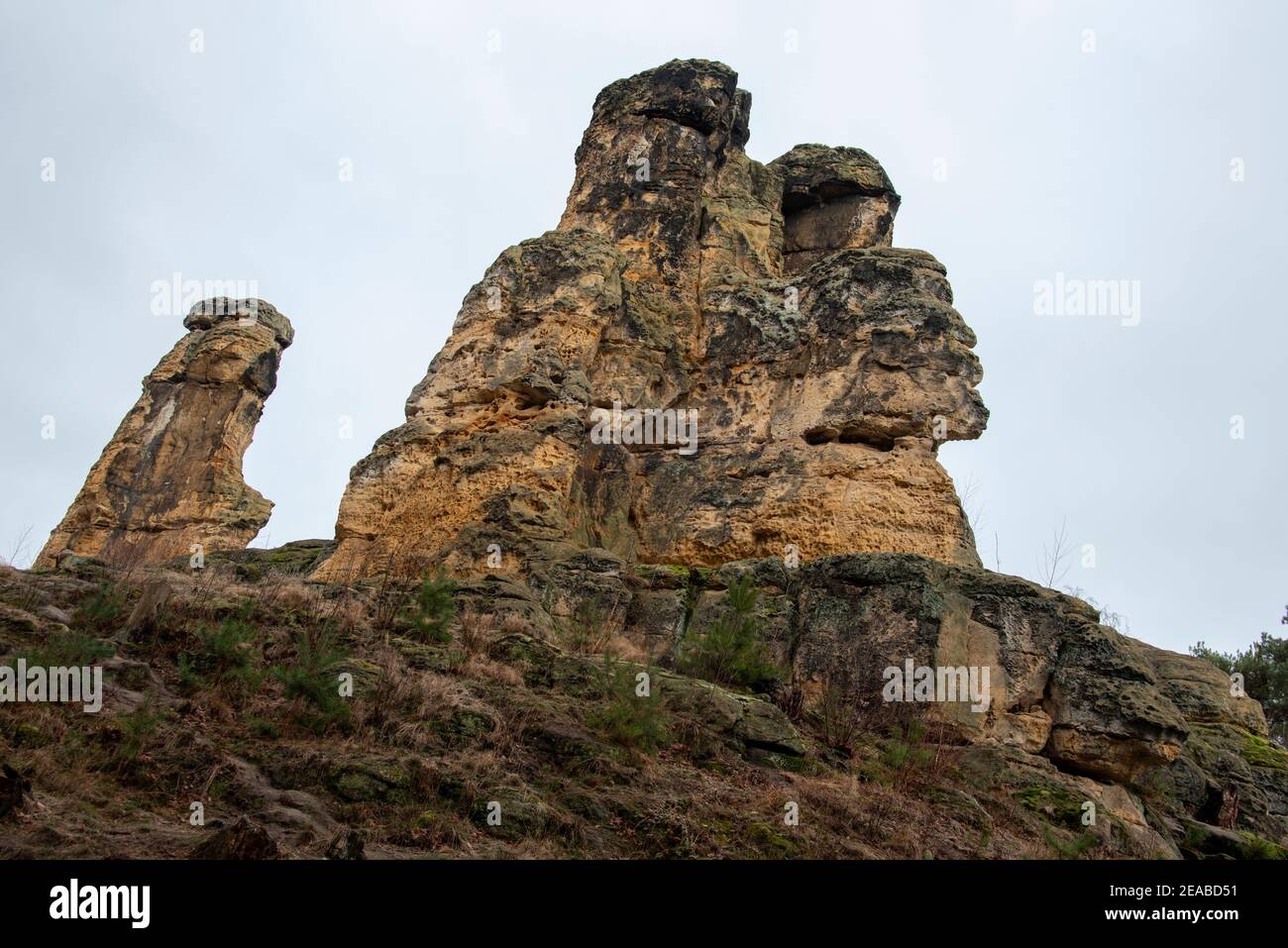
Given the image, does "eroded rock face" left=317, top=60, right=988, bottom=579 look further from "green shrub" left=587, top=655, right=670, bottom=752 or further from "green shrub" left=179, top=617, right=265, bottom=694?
"green shrub" left=179, top=617, right=265, bottom=694

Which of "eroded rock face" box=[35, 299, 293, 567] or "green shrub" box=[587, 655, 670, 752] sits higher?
"eroded rock face" box=[35, 299, 293, 567]

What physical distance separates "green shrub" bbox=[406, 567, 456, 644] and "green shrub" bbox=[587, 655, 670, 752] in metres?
1.98

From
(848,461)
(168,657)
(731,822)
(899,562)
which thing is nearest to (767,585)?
(899,562)

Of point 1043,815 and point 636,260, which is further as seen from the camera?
point 636,260

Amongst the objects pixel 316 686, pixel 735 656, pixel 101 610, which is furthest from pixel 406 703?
pixel 735 656

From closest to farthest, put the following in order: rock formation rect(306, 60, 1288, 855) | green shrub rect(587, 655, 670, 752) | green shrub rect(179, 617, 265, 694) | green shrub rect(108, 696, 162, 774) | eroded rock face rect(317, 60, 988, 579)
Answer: green shrub rect(108, 696, 162, 774) → green shrub rect(179, 617, 265, 694) → green shrub rect(587, 655, 670, 752) → rock formation rect(306, 60, 1288, 855) → eroded rock face rect(317, 60, 988, 579)

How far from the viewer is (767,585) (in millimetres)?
12492

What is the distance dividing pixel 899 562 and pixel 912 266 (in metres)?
5.98

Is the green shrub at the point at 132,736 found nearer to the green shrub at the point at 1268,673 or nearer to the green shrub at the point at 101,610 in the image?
the green shrub at the point at 101,610

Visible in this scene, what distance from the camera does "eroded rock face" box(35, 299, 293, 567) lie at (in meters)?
27.3

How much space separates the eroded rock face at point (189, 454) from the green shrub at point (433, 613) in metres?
19.2

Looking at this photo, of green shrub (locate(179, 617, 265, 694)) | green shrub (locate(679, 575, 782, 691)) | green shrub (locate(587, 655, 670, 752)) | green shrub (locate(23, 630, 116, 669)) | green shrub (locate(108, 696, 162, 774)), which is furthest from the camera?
green shrub (locate(679, 575, 782, 691))

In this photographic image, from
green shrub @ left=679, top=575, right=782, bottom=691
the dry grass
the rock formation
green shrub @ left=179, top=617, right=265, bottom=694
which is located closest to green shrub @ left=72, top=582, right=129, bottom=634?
green shrub @ left=179, top=617, right=265, bottom=694

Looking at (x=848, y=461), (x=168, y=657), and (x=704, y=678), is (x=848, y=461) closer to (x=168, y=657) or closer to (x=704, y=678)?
(x=704, y=678)
